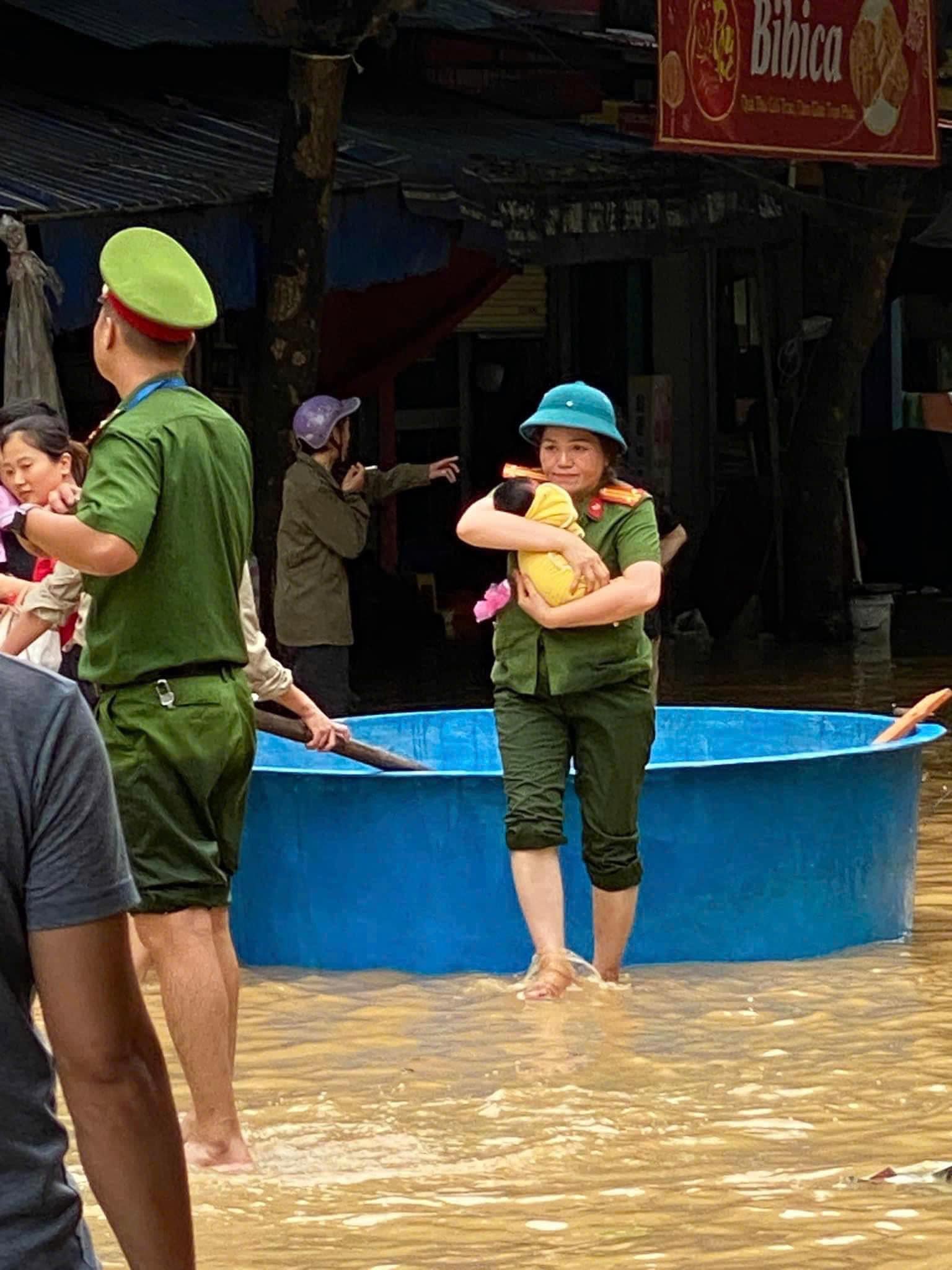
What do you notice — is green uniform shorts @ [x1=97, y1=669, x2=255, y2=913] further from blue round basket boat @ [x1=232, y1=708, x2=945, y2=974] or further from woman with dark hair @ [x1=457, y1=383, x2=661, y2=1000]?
blue round basket boat @ [x1=232, y1=708, x2=945, y2=974]

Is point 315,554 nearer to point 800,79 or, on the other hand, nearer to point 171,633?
point 800,79

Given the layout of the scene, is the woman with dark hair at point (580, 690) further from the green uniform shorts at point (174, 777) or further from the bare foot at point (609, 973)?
the green uniform shorts at point (174, 777)

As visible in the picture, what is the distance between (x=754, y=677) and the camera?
15180 millimetres

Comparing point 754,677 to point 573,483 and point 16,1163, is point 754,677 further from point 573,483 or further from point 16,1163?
point 16,1163

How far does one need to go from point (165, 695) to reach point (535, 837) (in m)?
2.04

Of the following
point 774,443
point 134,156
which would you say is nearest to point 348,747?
point 134,156

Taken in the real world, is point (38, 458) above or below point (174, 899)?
above

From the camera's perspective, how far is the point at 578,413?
710 centimetres

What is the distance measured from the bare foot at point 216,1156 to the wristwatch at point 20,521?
4.15 feet

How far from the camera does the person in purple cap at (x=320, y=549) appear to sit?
36.6ft

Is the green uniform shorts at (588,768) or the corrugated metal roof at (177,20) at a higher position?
the corrugated metal roof at (177,20)

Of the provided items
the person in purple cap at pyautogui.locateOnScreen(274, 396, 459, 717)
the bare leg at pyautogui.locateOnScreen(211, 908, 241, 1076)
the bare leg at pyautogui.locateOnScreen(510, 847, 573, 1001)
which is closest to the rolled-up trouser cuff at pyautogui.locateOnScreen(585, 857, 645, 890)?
the bare leg at pyautogui.locateOnScreen(510, 847, 573, 1001)

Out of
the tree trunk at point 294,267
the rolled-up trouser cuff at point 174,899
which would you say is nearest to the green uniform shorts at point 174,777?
the rolled-up trouser cuff at point 174,899

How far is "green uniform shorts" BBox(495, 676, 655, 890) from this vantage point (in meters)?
7.04
